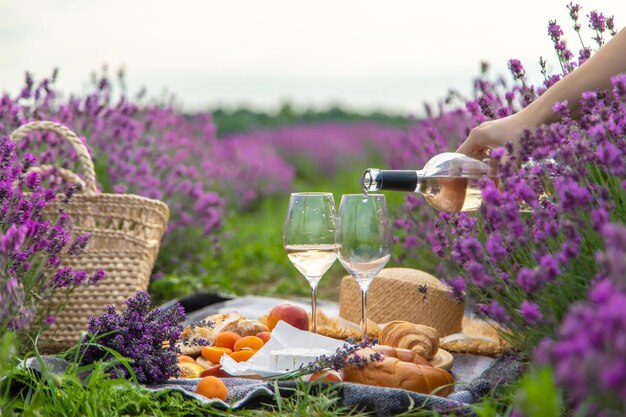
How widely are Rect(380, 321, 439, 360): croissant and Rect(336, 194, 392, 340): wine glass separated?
0.48ft

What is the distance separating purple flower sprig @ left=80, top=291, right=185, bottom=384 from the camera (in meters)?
2.54

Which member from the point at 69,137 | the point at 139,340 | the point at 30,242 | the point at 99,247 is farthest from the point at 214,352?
the point at 69,137

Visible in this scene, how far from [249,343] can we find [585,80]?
4.69ft

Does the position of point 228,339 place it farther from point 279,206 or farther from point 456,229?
point 279,206

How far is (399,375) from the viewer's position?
7.91 ft

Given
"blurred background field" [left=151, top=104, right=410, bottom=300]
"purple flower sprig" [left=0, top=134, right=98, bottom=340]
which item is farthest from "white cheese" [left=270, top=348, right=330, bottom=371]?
"blurred background field" [left=151, top=104, right=410, bottom=300]

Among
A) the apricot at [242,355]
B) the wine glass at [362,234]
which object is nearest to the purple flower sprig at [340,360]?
the wine glass at [362,234]

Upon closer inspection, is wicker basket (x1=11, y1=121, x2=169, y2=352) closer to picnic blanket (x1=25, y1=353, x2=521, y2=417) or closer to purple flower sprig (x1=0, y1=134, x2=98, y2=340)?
purple flower sprig (x1=0, y1=134, x2=98, y2=340)

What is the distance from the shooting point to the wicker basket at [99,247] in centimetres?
361

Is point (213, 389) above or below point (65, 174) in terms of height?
below

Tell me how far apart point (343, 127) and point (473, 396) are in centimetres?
1342

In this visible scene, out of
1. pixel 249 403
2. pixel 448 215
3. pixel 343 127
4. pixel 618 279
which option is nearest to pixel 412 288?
pixel 448 215

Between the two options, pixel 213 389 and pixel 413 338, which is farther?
pixel 413 338

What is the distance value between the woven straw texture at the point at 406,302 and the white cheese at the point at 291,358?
84 centimetres
